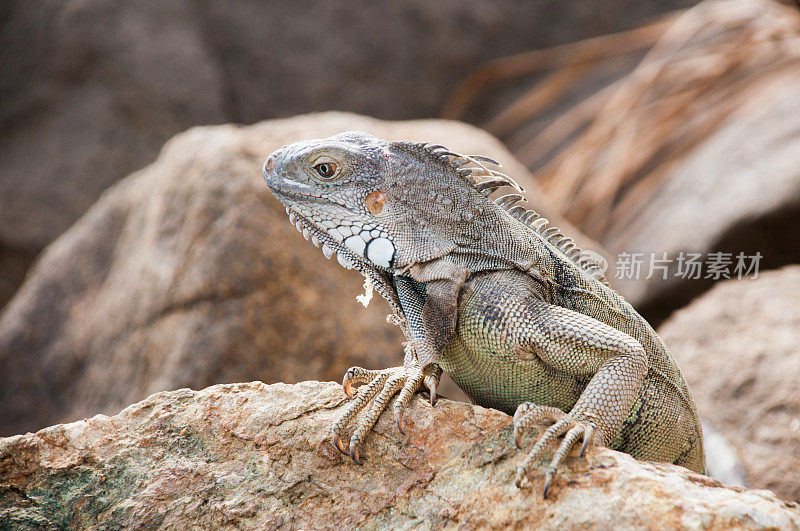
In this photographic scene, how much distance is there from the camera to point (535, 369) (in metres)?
2.60

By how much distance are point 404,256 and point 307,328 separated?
251cm

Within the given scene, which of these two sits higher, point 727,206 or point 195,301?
point 195,301

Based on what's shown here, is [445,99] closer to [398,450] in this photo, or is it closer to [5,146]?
[5,146]

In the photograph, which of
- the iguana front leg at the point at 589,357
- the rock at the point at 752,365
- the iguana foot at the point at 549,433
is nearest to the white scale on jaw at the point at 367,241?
the iguana front leg at the point at 589,357

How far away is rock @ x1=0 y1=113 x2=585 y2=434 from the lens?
4867 mm

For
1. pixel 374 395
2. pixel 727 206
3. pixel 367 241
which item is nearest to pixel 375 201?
pixel 367 241

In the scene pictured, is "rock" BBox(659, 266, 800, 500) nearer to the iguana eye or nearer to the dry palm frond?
the dry palm frond

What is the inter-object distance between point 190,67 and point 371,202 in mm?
7693

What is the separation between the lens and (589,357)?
8.13 ft

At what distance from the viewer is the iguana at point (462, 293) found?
2.48 metres

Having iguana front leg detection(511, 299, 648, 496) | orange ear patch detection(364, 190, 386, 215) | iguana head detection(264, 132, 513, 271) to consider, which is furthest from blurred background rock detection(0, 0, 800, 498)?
iguana front leg detection(511, 299, 648, 496)

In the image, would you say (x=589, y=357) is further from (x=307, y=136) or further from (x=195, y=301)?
(x=307, y=136)

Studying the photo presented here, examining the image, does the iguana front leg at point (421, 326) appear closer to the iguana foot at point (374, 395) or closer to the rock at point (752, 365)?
the iguana foot at point (374, 395)

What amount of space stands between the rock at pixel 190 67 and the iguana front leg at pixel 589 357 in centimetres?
782
